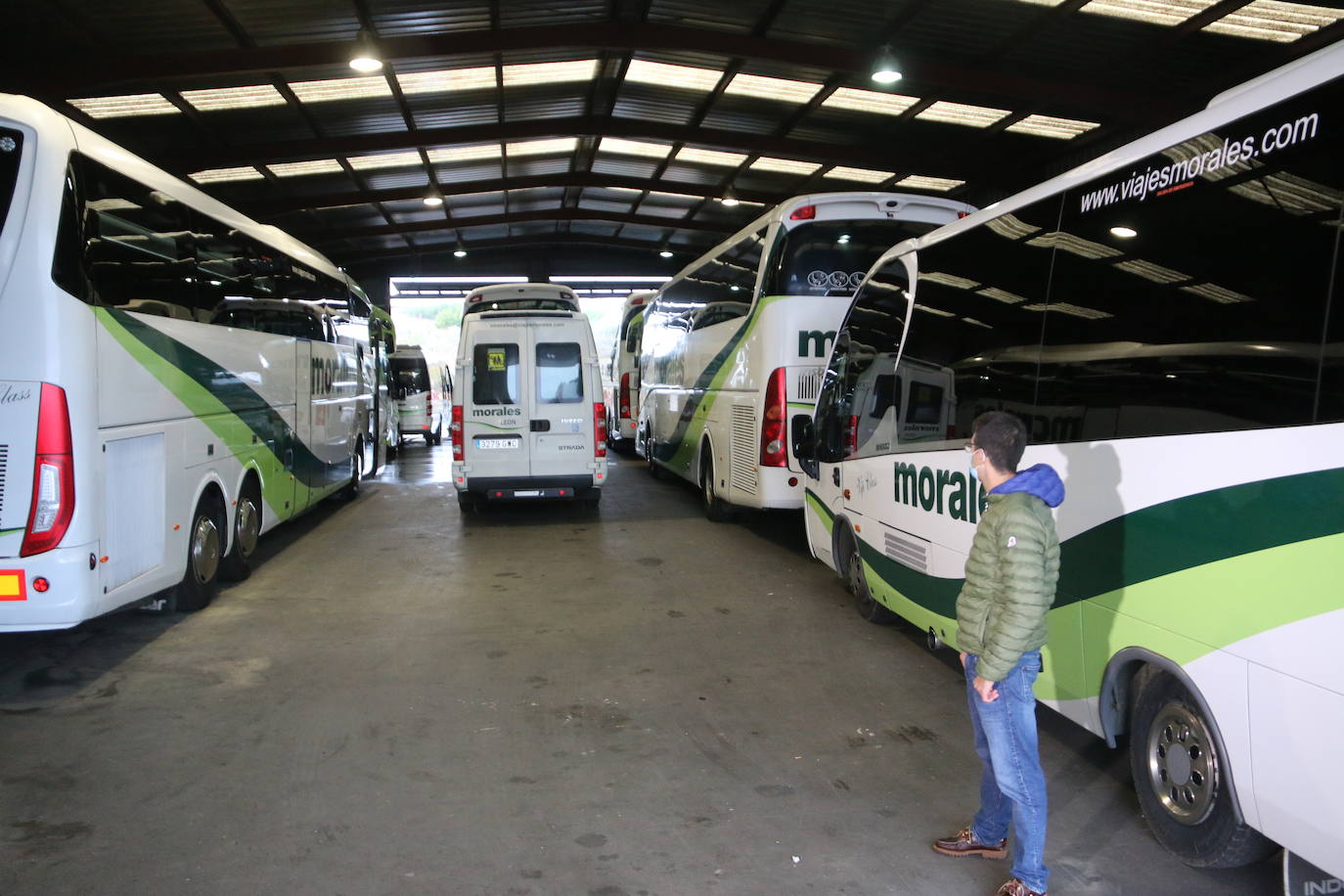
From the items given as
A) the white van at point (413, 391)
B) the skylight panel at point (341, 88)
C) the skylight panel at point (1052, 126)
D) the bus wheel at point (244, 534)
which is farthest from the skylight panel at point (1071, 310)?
the white van at point (413, 391)

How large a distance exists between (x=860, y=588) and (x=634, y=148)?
1615 centimetres

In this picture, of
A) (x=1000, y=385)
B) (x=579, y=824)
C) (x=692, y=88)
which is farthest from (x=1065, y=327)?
(x=692, y=88)

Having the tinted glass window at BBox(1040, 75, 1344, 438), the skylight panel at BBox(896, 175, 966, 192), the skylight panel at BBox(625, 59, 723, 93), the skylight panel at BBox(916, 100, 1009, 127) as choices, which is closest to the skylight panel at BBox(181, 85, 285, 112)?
the skylight panel at BBox(625, 59, 723, 93)

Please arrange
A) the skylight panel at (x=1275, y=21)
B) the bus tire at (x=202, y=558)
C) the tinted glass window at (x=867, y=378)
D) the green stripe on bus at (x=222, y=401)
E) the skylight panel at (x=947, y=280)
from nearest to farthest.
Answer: the skylight panel at (x=947, y=280), the green stripe on bus at (x=222, y=401), the tinted glass window at (x=867, y=378), the bus tire at (x=202, y=558), the skylight panel at (x=1275, y=21)

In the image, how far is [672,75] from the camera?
622 inches

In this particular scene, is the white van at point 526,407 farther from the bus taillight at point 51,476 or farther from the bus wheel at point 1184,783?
the bus wheel at point 1184,783

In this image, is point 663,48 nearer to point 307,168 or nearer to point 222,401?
point 222,401

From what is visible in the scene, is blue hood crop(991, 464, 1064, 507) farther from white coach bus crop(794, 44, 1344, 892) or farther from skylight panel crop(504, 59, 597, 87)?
skylight panel crop(504, 59, 597, 87)

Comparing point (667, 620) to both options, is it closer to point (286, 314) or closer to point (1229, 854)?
point (1229, 854)

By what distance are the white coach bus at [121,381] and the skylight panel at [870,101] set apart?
33.2 ft

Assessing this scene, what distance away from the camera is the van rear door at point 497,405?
11656 mm

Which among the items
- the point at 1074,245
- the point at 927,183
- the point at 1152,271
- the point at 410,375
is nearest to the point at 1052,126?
the point at 927,183

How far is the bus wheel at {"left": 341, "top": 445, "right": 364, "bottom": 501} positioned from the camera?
13.9 meters

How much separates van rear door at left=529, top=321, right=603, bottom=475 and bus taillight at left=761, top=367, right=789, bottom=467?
3.05 m
